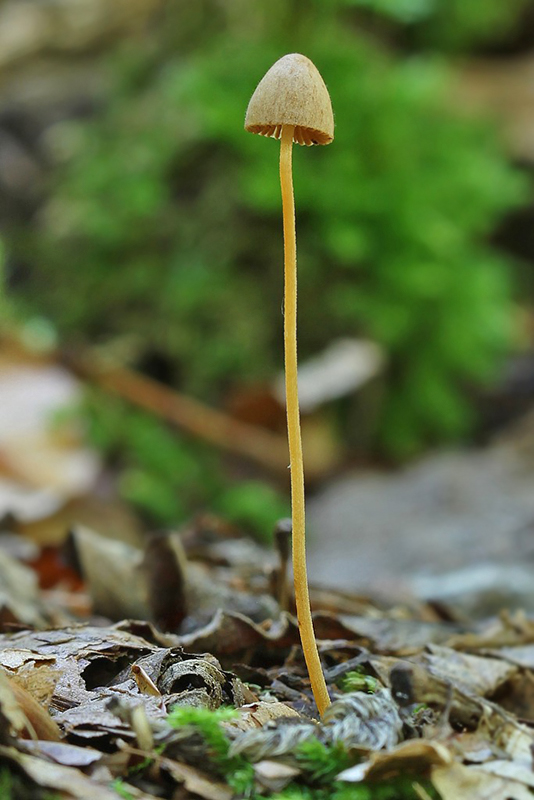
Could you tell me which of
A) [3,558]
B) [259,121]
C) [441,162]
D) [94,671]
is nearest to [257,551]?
[3,558]

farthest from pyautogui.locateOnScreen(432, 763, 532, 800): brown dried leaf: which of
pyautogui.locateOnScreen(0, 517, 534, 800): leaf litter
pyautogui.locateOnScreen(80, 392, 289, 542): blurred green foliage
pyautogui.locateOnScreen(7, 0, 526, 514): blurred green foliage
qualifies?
pyautogui.locateOnScreen(7, 0, 526, 514): blurred green foliage

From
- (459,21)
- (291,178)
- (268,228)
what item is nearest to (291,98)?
(291,178)

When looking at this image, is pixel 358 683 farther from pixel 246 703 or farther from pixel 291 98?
pixel 291 98

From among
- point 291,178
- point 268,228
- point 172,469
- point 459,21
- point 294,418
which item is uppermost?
point 459,21

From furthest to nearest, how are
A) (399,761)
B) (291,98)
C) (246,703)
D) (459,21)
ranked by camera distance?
1. (459,21)
2. (246,703)
3. (291,98)
4. (399,761)

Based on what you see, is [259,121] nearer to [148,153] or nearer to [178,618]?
[178,618]

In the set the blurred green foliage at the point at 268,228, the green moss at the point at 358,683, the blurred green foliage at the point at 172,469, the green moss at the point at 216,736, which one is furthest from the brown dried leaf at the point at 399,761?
the blurred green foliage at the point at 268,228

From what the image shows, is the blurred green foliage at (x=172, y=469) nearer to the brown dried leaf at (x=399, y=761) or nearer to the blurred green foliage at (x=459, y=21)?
the brown dried leaf at (x=399, y=761)
